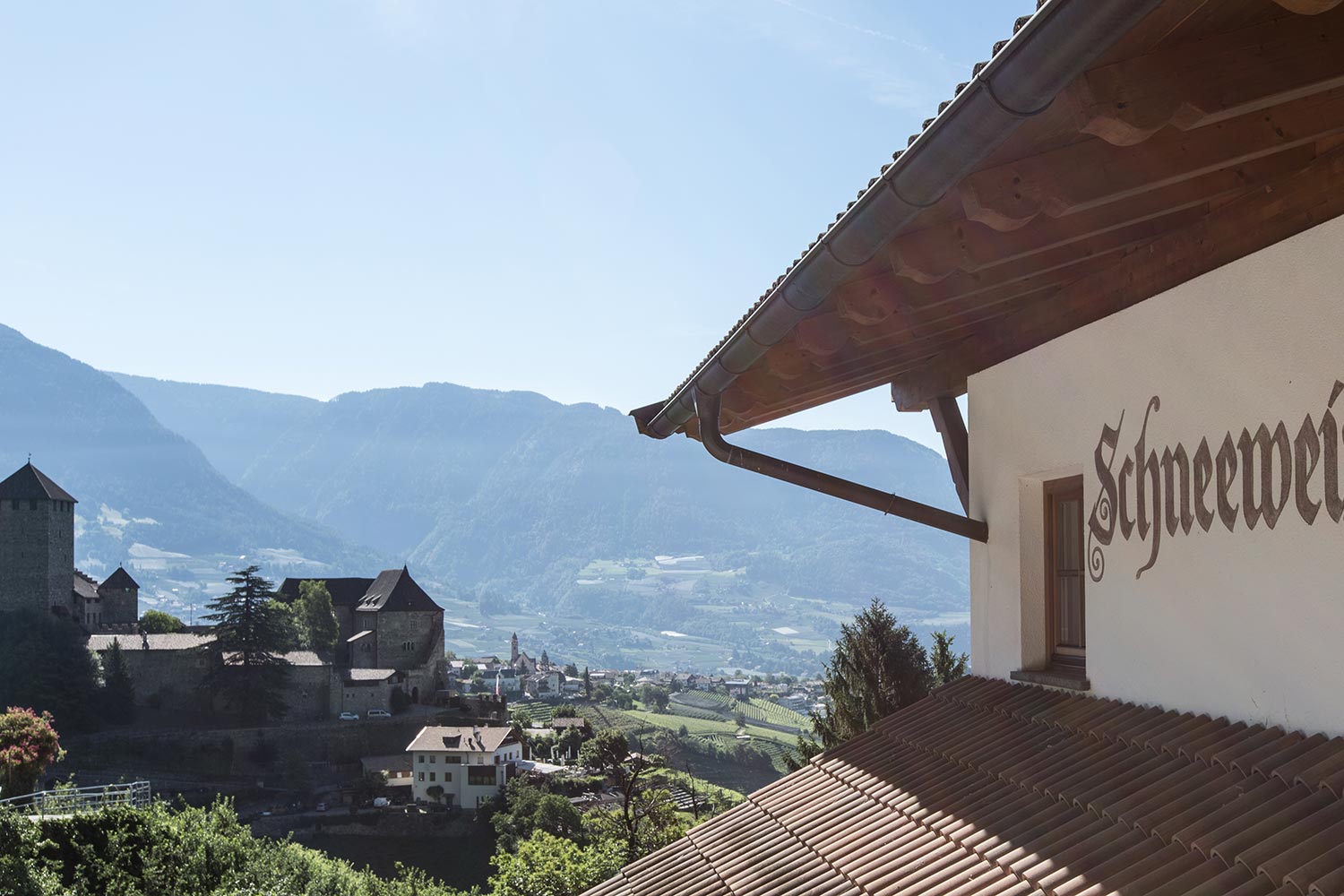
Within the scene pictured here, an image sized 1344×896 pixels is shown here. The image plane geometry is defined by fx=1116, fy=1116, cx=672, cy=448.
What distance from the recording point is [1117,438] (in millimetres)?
3248

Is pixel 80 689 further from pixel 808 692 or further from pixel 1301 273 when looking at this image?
pixel 808 692

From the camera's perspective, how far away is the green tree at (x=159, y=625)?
57156 millimetres

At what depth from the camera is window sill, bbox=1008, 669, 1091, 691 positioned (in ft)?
11.5

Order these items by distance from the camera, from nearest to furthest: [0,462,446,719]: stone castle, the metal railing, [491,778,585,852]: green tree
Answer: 1. the metal railing
2. [491,778,585,852]: green tree
3. [0,462,446,719]: stone castle

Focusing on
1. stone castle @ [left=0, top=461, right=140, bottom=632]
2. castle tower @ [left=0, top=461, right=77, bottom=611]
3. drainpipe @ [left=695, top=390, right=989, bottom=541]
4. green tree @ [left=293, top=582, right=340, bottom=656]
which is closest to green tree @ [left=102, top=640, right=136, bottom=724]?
stone castle @ [left=0, top=461, right=140, bottom=632]

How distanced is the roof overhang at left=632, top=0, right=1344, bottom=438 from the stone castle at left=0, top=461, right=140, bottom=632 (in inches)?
2155

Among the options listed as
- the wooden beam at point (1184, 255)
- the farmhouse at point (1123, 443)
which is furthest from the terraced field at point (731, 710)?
the wooden beam at point (1184, 255)

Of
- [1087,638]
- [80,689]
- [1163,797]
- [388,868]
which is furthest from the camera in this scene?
[80,689]

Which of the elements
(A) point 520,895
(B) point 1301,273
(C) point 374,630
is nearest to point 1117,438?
(B) point 1301,273

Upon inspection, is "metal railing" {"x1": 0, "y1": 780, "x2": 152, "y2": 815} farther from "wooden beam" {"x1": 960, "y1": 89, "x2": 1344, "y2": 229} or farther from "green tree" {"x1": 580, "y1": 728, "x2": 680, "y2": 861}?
"wooden beam" {"x1": 960, "y1": 89, "x2": 1344, "y2": 229}

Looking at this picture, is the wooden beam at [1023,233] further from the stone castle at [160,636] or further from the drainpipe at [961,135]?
the stone castle at [160,636]

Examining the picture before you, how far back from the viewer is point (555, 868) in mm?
15469

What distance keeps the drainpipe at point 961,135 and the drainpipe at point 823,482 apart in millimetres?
962

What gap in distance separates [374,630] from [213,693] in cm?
1112
